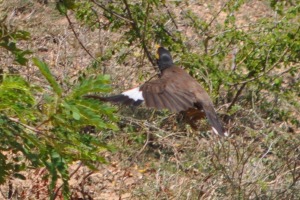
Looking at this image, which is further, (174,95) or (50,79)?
(174,95)

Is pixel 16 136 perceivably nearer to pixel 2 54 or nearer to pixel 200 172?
pixel 200 172

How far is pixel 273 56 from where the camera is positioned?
24.6 ft

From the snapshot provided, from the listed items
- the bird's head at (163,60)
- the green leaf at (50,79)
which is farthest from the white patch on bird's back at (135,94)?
the green leaf at (50,79)

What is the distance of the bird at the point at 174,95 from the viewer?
20.4ft

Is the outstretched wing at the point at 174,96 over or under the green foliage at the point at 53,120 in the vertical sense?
over

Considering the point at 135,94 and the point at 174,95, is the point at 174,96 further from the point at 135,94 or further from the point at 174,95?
Answer: the point at 135,94

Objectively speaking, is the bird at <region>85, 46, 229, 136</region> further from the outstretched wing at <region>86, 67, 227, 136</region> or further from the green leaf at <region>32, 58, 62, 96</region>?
the green leaf at <region>32, 58, 62, 96</region>

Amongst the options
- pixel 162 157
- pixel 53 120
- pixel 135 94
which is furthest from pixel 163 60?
pixel 53 120

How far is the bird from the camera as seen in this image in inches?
245

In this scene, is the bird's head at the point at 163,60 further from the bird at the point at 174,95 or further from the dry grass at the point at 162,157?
the dry grass at the point at 162,157

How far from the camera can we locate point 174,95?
6.61 meters

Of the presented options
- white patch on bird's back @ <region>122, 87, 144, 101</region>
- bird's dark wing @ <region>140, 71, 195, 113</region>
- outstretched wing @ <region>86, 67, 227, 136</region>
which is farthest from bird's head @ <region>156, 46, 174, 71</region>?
white patch on bird's back @ <region>122, 87, 144, 101</region>

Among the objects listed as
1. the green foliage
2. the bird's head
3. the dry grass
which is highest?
the bird's head

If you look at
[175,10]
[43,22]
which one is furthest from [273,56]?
[43,22]
